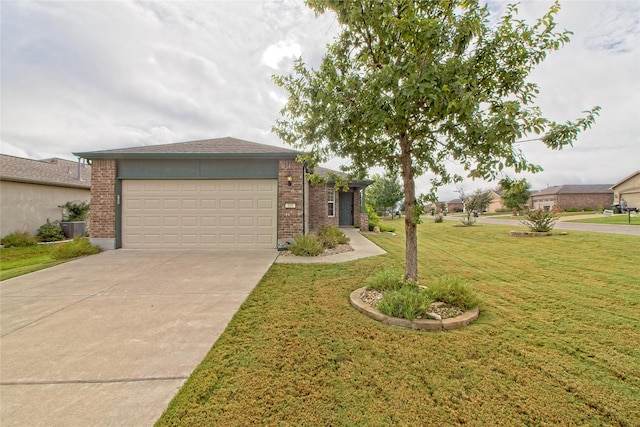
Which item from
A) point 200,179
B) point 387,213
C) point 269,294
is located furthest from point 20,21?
point 387,213

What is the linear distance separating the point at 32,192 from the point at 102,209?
705 centimetres

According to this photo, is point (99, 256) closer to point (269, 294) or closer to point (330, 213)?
point (269, 294)

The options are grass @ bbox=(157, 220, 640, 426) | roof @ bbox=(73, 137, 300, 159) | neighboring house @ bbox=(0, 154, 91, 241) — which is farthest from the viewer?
neighboring house @ bbox=(0, 154, 91, 241)

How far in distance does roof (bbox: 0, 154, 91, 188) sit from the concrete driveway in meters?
9.08

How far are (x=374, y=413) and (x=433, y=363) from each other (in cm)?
94

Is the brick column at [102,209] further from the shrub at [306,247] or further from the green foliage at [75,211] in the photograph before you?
the green foliage at [75,211]

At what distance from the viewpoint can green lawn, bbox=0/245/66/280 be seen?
6364 mm

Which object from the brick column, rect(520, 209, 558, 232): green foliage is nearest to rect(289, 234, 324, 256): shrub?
the brick column

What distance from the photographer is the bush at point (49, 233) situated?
12070mm

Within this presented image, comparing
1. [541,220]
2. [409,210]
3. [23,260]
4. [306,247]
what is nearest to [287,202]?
[306,247]

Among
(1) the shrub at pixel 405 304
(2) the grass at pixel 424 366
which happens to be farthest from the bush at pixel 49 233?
(1) the shrub at pixel 405 304

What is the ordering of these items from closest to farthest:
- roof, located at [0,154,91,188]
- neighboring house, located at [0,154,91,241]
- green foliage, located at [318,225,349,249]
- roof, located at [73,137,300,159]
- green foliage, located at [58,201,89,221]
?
1. roof, located at [73,137,300,159]
2. green foliage, located at [318,225,349,249]
3. neighboring house, located at [0,154,91,241]
4. roof, located at [0,154,91,188]
5. green foliage, located at [58,201,89,221]

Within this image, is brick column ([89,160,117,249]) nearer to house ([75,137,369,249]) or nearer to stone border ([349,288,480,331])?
house ([75,137,369,249])

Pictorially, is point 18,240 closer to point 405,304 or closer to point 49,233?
point 49,233
